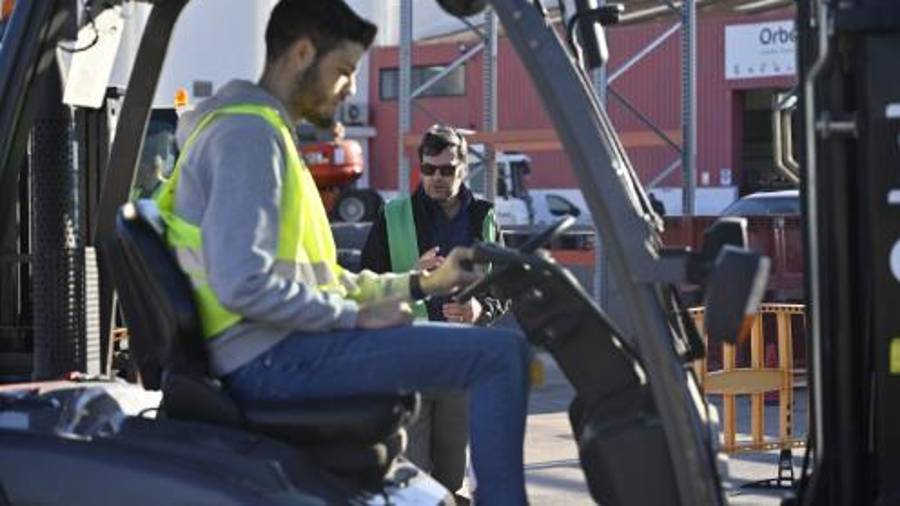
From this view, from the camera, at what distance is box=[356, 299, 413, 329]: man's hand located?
369 cm

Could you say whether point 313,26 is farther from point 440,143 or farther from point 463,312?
point 440,143

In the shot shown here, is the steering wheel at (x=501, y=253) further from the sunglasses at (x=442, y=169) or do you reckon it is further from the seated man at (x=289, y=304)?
the sunglasses at (x=442, y=169)

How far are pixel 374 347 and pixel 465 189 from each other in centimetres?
285

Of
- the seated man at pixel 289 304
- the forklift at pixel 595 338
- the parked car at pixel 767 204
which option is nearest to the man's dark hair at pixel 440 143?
the forklift at pixel 595 338

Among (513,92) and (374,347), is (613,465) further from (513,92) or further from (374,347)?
(513,92)

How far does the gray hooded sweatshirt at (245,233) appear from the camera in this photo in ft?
11.4

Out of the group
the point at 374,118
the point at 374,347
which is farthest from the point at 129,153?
the point at 374,118

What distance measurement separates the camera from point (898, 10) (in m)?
3.35

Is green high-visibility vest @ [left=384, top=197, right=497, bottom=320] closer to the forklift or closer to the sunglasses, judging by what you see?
the sunglasses

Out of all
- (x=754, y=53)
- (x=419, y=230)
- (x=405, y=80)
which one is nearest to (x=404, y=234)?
(x=419, y=230)

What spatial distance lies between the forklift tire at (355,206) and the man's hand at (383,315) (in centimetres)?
2310

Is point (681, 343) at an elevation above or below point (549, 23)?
below

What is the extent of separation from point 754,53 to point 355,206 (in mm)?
11783

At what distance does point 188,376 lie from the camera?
3.59 m
